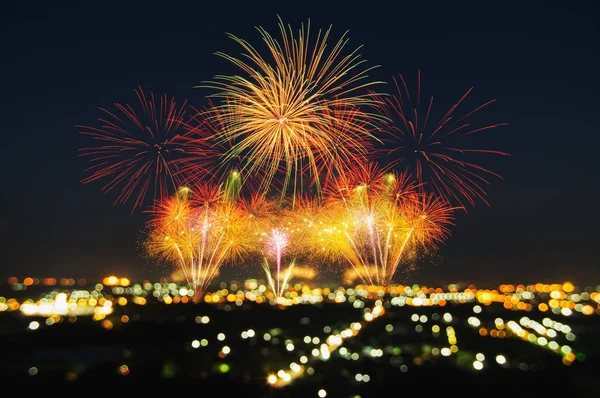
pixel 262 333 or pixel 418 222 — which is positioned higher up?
pixel 418 222

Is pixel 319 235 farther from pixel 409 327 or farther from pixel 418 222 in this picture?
pixel 409 327

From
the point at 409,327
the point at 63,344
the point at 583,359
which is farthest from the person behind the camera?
the point at 409,327

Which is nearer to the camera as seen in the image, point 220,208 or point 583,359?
point 583,359

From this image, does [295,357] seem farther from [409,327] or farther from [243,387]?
[409,327]

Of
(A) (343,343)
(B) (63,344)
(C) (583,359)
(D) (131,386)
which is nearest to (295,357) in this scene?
(A) (343,343)

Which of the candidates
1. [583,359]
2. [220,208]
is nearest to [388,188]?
[220,208]

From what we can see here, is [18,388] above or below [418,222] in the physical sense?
below

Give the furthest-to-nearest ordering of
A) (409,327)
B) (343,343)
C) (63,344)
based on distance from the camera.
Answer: (409,327) → (63,344) → (343,343)

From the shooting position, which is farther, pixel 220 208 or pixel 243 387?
pixel 220 208

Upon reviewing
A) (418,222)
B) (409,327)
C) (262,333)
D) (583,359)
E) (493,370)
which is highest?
(418,222)
